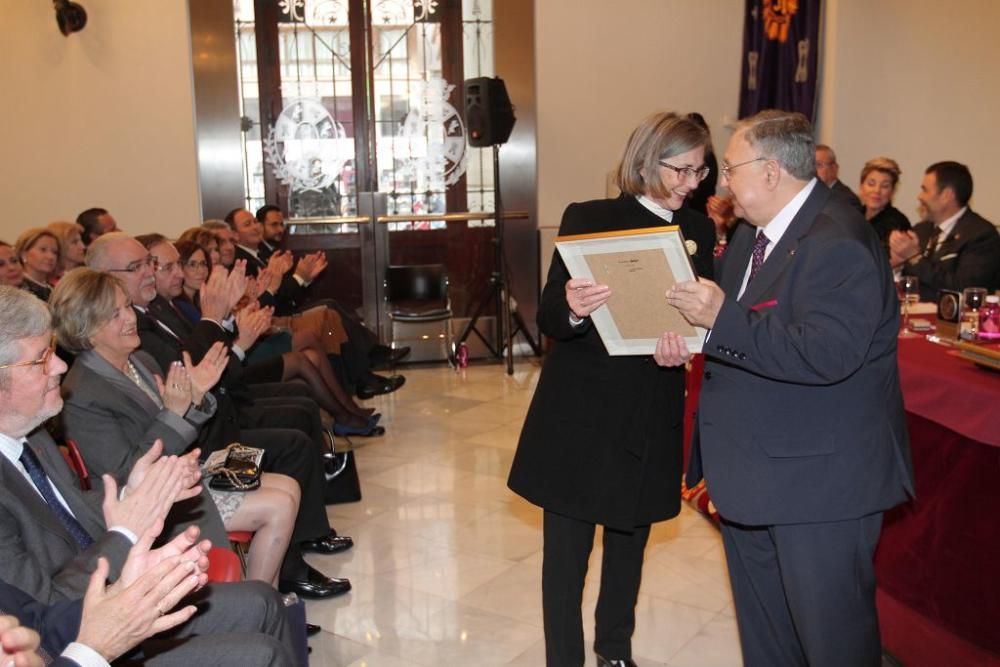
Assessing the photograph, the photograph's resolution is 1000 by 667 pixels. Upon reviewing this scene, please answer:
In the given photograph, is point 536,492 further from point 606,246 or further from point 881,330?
point 881,330

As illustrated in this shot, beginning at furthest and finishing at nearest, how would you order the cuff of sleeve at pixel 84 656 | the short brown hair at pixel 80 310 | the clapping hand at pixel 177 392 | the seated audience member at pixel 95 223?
the seated audience member at pixel 95 223 < the clapping hand at pixel 177 392 < the short brown hair at pixel 80 310 < the cuff of sleeve at pixel 84 656

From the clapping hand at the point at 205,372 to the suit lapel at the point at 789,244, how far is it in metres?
1.87

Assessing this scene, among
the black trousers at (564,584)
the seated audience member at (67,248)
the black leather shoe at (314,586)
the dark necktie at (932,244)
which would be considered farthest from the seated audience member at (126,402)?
the dark necktie at (932,244)

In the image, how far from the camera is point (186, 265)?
4.70 m

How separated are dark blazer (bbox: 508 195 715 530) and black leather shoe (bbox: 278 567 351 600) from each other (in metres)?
1.28

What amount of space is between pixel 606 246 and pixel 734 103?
630 cm

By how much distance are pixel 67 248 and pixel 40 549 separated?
4.04 m

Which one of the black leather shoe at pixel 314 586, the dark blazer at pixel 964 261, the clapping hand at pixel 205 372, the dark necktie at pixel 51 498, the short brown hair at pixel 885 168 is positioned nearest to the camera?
the dark necktie at pixel 51 498

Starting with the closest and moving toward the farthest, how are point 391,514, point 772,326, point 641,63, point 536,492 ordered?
1. point 772,326
2. point 536,492
3. point 391,514
4. point 641,63

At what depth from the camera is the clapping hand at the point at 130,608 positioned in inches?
61.9

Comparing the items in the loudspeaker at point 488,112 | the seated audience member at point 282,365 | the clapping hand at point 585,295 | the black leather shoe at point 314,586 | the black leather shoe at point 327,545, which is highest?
the loudspeaker at point 488,112

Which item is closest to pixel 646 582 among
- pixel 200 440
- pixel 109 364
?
pixel 200 440

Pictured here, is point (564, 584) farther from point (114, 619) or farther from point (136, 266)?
point (136, 266)

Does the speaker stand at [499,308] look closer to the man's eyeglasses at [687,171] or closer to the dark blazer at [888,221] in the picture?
the dark blazer at [888,221]
